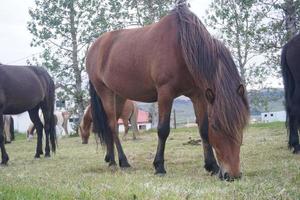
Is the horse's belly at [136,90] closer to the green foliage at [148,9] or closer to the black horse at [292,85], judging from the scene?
the black horse at [292,85]

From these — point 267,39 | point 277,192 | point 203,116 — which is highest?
point 267,39

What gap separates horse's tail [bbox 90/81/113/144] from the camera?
7.43 meters

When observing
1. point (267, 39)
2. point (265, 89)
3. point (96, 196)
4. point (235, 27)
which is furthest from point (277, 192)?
point (265, 89)

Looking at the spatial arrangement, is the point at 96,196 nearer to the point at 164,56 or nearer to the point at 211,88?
the point at 211,88

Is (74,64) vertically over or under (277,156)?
over

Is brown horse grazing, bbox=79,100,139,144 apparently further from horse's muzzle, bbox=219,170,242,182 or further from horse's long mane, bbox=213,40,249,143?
horse's muzzle, bbox=219,170,242,182

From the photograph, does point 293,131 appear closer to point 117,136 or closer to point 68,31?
point 117,136

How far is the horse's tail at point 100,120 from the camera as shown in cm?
743

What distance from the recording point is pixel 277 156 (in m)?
6.65

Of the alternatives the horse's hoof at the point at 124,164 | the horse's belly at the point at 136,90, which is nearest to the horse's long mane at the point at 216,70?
the horse's belly at the point at 136,90

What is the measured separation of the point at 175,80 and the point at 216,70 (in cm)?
70

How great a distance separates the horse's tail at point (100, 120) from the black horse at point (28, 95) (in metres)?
1.88

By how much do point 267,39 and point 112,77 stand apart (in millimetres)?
12117

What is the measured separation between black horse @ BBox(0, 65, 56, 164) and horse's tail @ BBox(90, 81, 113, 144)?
6.18 feet
